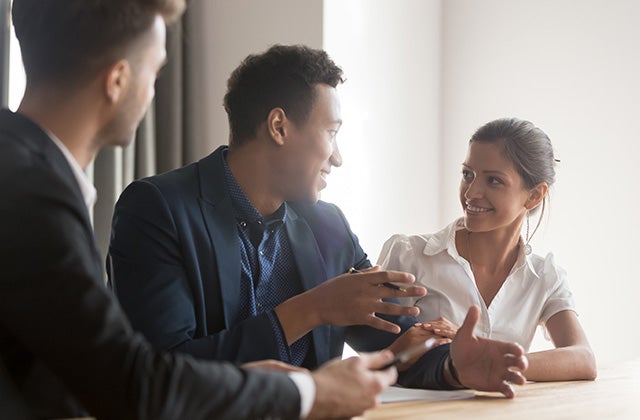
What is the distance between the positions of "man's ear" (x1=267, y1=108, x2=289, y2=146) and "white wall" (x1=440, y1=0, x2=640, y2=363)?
1.62 m

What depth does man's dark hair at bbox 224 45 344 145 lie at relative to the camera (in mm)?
2098

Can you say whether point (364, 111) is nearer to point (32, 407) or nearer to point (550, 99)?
point (550, 99)

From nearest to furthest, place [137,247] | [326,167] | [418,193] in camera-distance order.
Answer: [137,247], [326,167], [418,193]

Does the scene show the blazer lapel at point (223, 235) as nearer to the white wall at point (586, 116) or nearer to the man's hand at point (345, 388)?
the man's hand at point (345, 388)

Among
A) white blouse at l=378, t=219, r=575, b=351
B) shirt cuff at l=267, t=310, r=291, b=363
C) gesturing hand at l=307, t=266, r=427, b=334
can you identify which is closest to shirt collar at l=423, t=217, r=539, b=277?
white blouse at l=378, t=219, r=575, b=351

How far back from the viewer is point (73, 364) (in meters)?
0.95

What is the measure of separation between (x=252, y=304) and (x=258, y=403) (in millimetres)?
890

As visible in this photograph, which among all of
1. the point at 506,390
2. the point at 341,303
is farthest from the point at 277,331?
the point at 506,390

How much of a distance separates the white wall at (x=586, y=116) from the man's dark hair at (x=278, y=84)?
1483 millimetres

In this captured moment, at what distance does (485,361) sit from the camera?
5.43 ft

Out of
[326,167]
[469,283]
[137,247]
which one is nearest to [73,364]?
[137,247]

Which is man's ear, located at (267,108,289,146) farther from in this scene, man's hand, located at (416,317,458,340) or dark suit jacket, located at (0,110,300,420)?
dark suit jacket, located at (0,110,300,420)

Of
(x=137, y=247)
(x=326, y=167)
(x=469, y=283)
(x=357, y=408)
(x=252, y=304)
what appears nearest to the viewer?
(x=357, y=408)

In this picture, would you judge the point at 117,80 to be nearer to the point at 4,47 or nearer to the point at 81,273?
the point at 81,273
